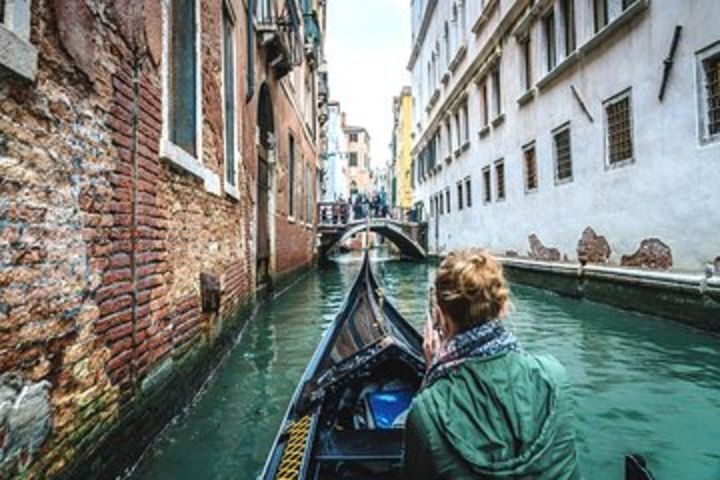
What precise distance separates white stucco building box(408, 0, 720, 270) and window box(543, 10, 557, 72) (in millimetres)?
21

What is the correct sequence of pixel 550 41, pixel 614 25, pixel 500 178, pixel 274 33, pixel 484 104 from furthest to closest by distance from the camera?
pixel 484 104
pixel 500 178
pixel 550 41
pixel 274 33
pixel 614 25

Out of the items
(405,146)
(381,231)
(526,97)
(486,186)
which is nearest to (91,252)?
(526,97)

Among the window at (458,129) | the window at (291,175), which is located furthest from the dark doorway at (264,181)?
the window at (458,129)

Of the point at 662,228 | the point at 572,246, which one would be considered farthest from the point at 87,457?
the point at 572,246

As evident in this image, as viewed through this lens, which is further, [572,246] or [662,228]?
[572,246]

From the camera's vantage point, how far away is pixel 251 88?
636cm

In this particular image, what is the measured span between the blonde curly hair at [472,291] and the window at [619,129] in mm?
5983

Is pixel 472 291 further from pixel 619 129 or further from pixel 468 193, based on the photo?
pixel 468 193

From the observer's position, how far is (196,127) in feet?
12.5

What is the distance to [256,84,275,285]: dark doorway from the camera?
25.8 ft

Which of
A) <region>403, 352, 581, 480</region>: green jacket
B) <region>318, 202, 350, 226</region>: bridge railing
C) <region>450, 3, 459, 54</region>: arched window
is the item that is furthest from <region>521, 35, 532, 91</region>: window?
<region>318, 202, 350, 226</region>: bridge railing

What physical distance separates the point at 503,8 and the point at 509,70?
4.10ft

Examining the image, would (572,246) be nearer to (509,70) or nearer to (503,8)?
(509,70)

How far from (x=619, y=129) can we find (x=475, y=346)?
6.42 m
